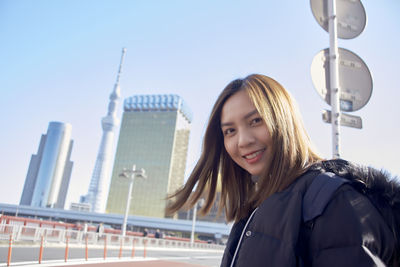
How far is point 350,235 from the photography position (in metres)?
0.99

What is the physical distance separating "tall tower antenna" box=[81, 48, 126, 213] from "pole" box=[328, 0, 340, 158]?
160 meters

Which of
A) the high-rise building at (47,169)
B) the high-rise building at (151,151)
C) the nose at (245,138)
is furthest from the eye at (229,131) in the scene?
the high-rise building at (47,169)

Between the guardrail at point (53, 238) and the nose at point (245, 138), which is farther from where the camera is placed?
the guardrail at point (53, 238)

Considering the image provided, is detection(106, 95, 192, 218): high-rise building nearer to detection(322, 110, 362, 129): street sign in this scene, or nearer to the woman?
detection(322, 110, 362, 129): street sign

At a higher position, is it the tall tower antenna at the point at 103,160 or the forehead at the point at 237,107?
the tall tower antenna at the point at 103,160

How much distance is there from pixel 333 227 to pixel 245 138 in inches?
27.8

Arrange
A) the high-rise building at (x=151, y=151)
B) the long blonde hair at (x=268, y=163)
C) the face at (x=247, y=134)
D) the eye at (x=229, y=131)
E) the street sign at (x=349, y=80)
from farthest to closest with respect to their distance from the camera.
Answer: the high-rise building at (x=151, y=151) → the street sign at (x=349, y=80) → the eye at (x=229, y=131) → the face at (x=247, y=134) → the long blonde hair at (x=268, y=163)

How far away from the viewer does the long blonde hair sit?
143 centimetres

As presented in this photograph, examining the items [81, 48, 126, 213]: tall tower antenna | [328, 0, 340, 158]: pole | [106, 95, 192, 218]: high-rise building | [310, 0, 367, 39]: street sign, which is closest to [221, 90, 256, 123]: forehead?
[328, 0, 340, 158]: pole

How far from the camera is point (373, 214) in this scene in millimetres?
1050

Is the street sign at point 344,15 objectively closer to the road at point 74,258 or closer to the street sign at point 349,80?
the street sign at point 349,80

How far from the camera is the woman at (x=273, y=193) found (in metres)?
1.02

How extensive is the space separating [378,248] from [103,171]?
16562cm

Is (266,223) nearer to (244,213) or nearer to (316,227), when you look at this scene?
(316,227)
